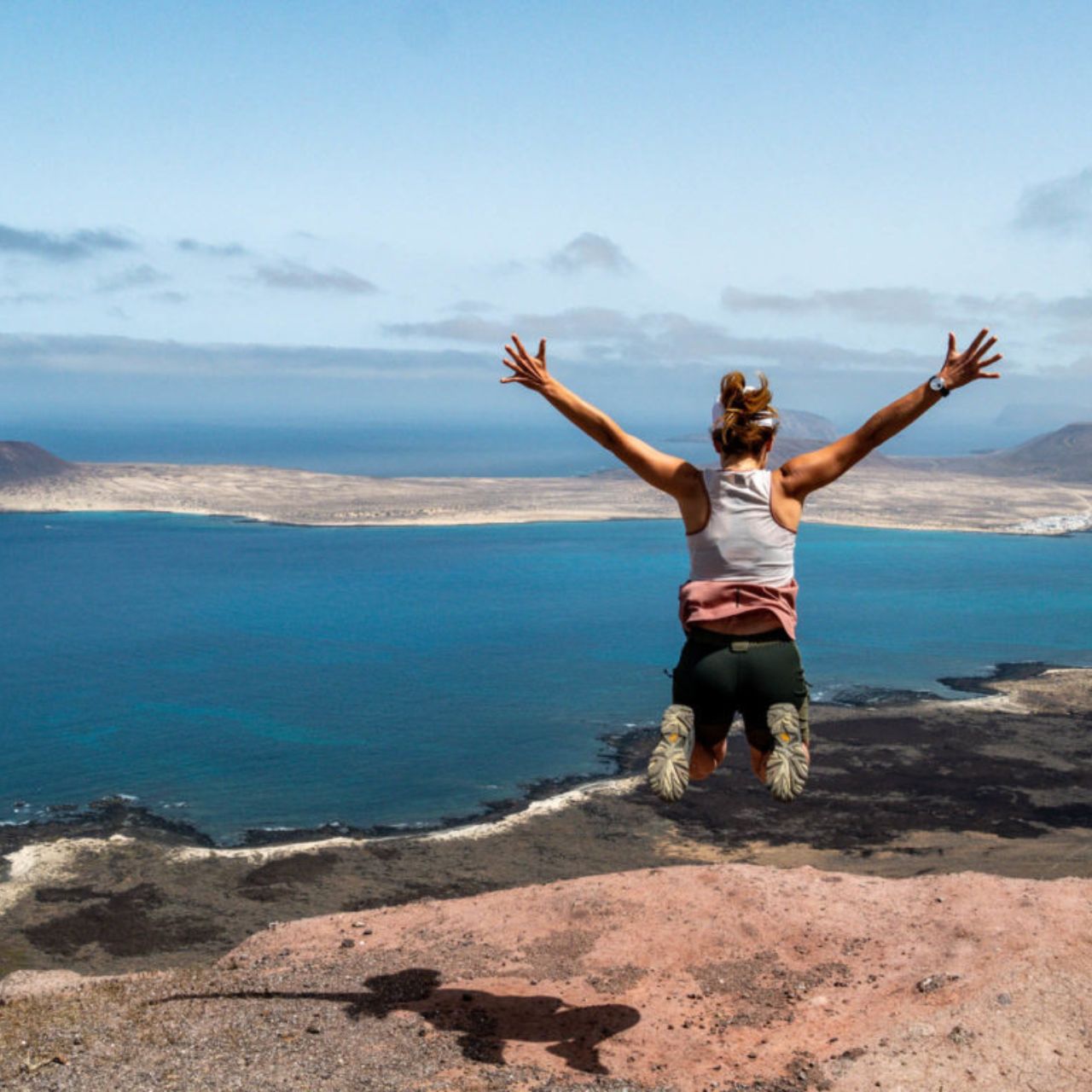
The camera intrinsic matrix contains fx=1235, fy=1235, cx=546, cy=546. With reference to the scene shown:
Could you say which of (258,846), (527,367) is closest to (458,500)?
(258,846)

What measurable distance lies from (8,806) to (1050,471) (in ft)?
605

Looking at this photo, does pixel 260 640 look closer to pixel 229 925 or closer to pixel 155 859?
pixel 155 859

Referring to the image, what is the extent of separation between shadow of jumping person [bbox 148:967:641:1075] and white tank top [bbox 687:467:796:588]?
5.96 meters

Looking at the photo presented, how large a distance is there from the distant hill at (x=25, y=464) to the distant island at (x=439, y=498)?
143mm

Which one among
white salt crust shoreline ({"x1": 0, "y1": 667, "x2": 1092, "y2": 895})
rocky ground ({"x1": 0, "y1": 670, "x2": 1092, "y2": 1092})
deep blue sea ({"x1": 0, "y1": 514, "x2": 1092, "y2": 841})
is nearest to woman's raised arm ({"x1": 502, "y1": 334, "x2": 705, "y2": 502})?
rocky ground ({"x1": 0, "y1": 670, "x2": 1092, "y2": 1092})

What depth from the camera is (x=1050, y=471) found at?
7667 inches

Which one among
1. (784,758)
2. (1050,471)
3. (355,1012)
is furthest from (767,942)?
(1050,471)

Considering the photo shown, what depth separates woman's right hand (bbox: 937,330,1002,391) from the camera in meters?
8.03

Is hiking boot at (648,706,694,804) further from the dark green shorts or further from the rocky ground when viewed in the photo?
the rocky ground

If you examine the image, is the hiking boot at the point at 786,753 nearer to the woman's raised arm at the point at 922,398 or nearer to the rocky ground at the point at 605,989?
the woman's raised arm at the point at 922,398

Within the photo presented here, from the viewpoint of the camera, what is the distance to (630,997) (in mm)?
14414

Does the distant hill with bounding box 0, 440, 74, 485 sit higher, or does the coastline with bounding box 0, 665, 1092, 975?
the distant hill with bounding box 0, 440, 74, 485

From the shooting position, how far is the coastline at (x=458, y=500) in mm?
132750

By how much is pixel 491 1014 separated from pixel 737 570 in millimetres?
7298
